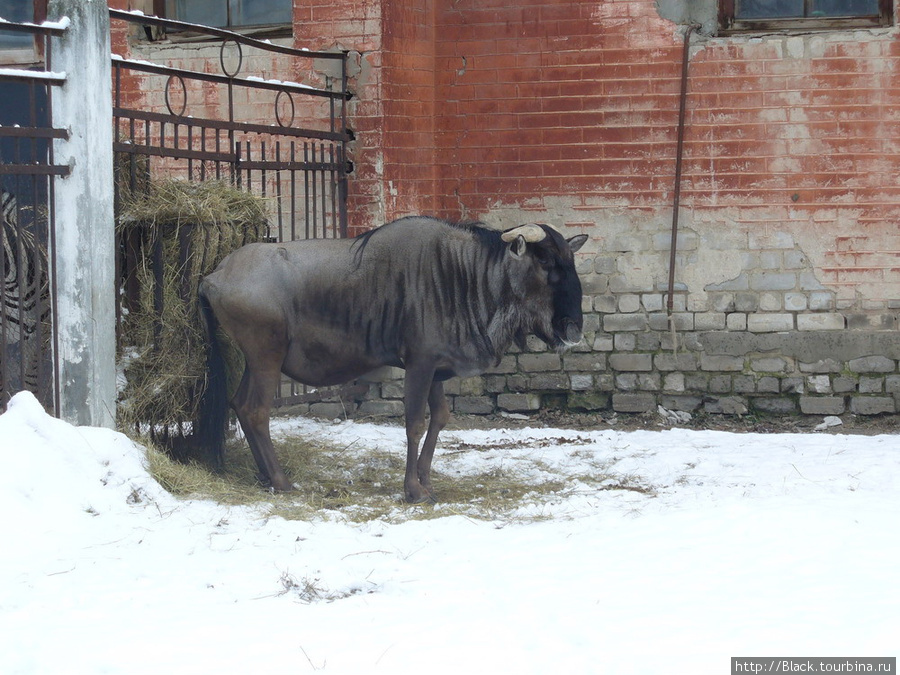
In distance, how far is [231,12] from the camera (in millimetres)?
9039

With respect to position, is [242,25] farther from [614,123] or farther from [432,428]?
[432,428]

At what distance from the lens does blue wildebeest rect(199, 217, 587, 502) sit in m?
6.36

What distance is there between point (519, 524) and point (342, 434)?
8.67 feet

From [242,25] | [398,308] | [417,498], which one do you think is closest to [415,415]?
[417,498]

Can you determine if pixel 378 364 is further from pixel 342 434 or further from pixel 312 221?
pixel 312 221

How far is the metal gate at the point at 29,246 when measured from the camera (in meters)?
5.89

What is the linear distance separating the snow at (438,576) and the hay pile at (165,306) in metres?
0.59

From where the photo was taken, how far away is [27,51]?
9930mm

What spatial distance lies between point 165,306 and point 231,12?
3333 mm

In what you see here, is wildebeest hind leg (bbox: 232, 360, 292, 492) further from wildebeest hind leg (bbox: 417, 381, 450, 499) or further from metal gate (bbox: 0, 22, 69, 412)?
metal gate (bbox: 0, 22, 69, 412)

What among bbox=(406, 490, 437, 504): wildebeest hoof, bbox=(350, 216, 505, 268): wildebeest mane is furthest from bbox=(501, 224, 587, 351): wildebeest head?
bbox=(406, 490, 437, 504): wildebeest hoof

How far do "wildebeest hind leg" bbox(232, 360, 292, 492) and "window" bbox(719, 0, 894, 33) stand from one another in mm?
4141

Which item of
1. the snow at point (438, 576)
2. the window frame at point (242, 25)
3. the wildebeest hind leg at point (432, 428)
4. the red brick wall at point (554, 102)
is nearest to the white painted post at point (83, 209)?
the snow at point (438, 576)

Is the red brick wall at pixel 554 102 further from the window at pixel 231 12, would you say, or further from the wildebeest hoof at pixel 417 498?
the wildebeest hoof at pixel 417 498
